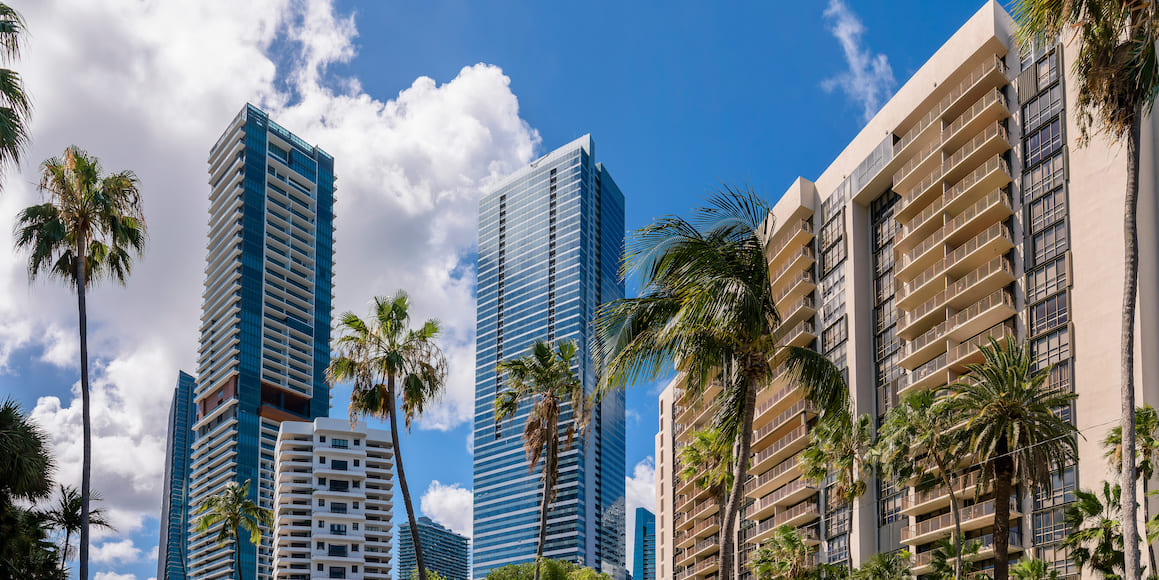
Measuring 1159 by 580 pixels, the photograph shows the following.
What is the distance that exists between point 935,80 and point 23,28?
57.4 m

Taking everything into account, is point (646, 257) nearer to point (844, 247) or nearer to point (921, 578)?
point (921, 578)

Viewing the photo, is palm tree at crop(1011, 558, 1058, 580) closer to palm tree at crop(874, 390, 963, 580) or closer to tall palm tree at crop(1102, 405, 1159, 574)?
palm tree at crop(874, 390, 963, 580)

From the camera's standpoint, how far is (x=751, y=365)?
16484 mm

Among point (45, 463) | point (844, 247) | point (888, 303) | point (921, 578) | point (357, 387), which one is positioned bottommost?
point (921, 578)

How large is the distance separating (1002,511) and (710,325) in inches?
1166

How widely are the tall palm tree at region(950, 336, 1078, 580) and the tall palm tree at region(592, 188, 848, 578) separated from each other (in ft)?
89.9

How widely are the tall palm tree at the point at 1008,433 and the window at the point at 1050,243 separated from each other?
13.3m

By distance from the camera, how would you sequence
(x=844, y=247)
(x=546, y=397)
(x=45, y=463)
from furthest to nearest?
1. (x=844, y=247)
2. (x=546, y=397)
3. (x=45, y=463)

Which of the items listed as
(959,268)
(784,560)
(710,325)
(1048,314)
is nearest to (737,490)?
(710,325)

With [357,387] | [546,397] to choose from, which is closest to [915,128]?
[546,397]

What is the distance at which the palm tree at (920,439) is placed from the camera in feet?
156

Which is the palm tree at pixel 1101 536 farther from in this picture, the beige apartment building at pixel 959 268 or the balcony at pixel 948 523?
the balcony at pixel 948 523

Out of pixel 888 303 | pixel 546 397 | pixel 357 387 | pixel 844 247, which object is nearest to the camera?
pixel 357 387

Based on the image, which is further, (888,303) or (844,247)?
(844,247)
